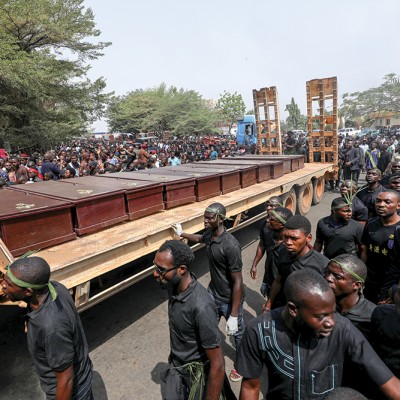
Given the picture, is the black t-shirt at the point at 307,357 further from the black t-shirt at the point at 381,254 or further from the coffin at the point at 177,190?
the coffin at the point at 177,190

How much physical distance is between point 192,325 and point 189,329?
0.04 metres

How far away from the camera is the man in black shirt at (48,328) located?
1.70m

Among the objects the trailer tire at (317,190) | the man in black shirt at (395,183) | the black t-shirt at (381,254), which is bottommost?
the trailer tire at (317,190)

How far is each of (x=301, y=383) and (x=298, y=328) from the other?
A: 0.26m

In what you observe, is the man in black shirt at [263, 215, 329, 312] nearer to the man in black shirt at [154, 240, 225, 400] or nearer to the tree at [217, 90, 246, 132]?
the man in black shirt at [154, 240, 225, 400]

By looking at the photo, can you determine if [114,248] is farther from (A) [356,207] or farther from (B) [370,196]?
(B) [370,196]

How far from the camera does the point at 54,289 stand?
190 centimetres

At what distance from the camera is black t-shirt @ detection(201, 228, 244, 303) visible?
287 cm

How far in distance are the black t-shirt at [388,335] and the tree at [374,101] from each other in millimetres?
57993

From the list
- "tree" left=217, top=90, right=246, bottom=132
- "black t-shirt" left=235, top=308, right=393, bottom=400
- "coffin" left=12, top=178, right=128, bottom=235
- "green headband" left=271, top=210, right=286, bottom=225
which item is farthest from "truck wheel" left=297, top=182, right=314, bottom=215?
Answer: "tree" left=217, top=90, right=246, bottom=132

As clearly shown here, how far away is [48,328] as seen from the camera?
170 cm

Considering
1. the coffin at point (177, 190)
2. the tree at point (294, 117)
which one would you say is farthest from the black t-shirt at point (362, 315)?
the tree at point (294, 117)

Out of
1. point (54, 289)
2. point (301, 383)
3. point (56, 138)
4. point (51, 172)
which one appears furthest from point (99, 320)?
→ point (56, 138)

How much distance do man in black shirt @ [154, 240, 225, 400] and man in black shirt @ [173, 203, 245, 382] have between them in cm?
92
